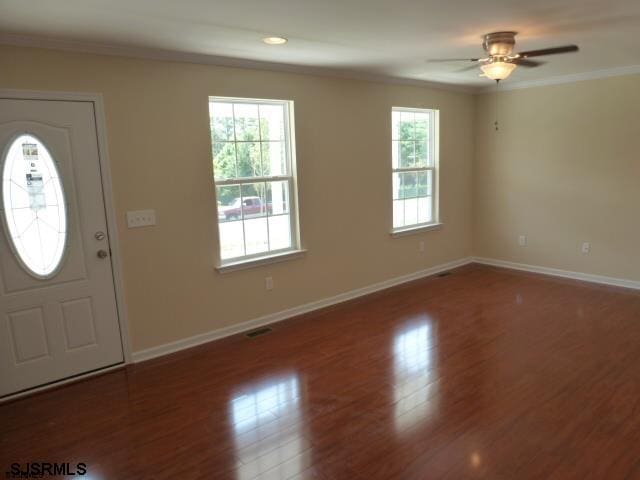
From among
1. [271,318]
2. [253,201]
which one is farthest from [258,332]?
[253,201]

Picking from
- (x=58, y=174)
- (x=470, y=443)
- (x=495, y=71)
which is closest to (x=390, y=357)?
(x=470, y=443)

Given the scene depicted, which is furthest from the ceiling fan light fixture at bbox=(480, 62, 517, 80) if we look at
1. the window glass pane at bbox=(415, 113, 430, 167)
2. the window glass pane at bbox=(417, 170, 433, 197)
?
the window glass pane at bbox=(417, 170, 433, 197)

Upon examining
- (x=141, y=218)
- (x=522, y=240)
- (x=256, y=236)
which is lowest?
(x=522, y=240)

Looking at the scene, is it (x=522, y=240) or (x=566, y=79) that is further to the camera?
(x=522, y=240)

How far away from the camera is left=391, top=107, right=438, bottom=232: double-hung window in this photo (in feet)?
17.4

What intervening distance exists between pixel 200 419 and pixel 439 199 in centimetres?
424

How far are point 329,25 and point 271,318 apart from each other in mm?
2653

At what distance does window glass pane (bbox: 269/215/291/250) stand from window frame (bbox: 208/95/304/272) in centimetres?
3

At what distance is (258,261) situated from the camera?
4.07 metres

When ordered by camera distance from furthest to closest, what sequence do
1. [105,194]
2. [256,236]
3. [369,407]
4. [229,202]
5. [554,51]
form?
[256,236] < [229,202] < [105,194] < [554,51] < [369,407]

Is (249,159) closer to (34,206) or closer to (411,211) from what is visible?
(34,206)

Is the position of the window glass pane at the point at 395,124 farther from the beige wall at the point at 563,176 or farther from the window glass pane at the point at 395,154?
the beige wall at the point at 563,176

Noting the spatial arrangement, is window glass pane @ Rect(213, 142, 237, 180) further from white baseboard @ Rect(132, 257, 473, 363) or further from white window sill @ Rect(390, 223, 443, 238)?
Answer: white window sill @ Rect(390, 223, 443, 238)

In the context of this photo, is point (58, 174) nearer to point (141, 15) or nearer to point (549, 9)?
point (141, 15)
